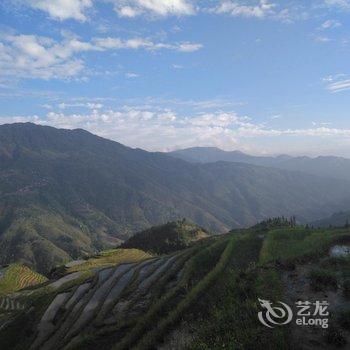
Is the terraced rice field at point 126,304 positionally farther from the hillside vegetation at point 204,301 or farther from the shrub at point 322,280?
the shrub at point 322,280

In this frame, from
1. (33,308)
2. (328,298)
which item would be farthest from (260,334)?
(33,308)

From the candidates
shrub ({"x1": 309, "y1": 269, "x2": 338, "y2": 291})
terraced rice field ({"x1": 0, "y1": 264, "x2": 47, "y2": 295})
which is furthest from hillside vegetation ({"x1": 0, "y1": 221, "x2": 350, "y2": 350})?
terraced rice field ({"x1": 0, "y1": 264, "x2": 47, "y2": 295})

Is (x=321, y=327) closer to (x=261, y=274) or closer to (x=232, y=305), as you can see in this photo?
(x=232, y=305)

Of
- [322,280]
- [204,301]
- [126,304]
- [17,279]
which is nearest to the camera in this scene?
[322,280]

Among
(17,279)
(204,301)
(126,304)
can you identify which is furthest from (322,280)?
(17,279)

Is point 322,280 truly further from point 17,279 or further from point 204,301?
point 17,279

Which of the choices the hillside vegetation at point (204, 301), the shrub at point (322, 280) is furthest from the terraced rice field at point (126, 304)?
the shrub at point (322, 280)

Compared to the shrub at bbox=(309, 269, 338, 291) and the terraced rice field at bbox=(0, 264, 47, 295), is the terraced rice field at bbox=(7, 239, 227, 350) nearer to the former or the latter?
the shrub at bbox=(309, 269, 338, 291)
